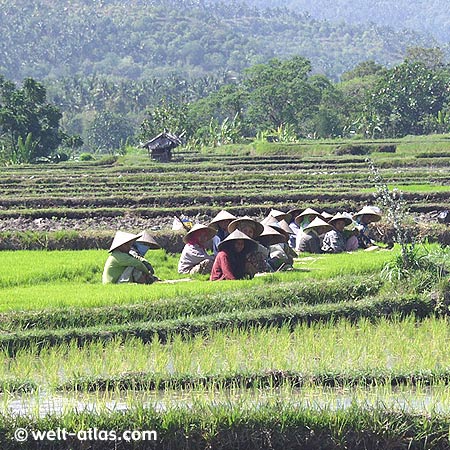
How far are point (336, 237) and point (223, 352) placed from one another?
752 centimetres

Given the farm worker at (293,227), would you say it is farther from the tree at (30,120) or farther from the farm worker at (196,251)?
the tree at (30,120)

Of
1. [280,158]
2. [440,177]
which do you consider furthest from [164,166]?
[440,177]

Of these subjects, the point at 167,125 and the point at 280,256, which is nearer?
the point at 280,256

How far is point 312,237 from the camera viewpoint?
584 inches

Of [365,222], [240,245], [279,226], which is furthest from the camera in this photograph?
[365,222]

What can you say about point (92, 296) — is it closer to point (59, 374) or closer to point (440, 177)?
point (59, 374)

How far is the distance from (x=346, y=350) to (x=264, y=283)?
3.19m

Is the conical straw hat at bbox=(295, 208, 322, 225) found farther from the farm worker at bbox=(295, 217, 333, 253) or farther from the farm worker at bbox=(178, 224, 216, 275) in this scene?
the farm worker at bbox=(178, 224, 216, 275)

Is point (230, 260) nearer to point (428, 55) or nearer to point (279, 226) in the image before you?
point (279, 226)

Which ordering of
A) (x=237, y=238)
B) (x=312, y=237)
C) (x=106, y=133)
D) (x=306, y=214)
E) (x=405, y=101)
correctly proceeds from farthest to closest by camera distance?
(x=106, y=133) < (x=405, y=101) < (x=306, y=214) < (x=312, y=237) < (x=237, y=238)

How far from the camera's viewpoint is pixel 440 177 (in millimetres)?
26656

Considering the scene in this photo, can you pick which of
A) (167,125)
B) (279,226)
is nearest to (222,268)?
(279,226)

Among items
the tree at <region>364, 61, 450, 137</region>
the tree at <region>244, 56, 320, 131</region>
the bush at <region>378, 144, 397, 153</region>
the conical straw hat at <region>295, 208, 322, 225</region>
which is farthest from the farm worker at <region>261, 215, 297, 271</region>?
the tree at <region>244, 56, 320, 131</region>

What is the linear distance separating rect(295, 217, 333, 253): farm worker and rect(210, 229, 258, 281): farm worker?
3.64 metres
